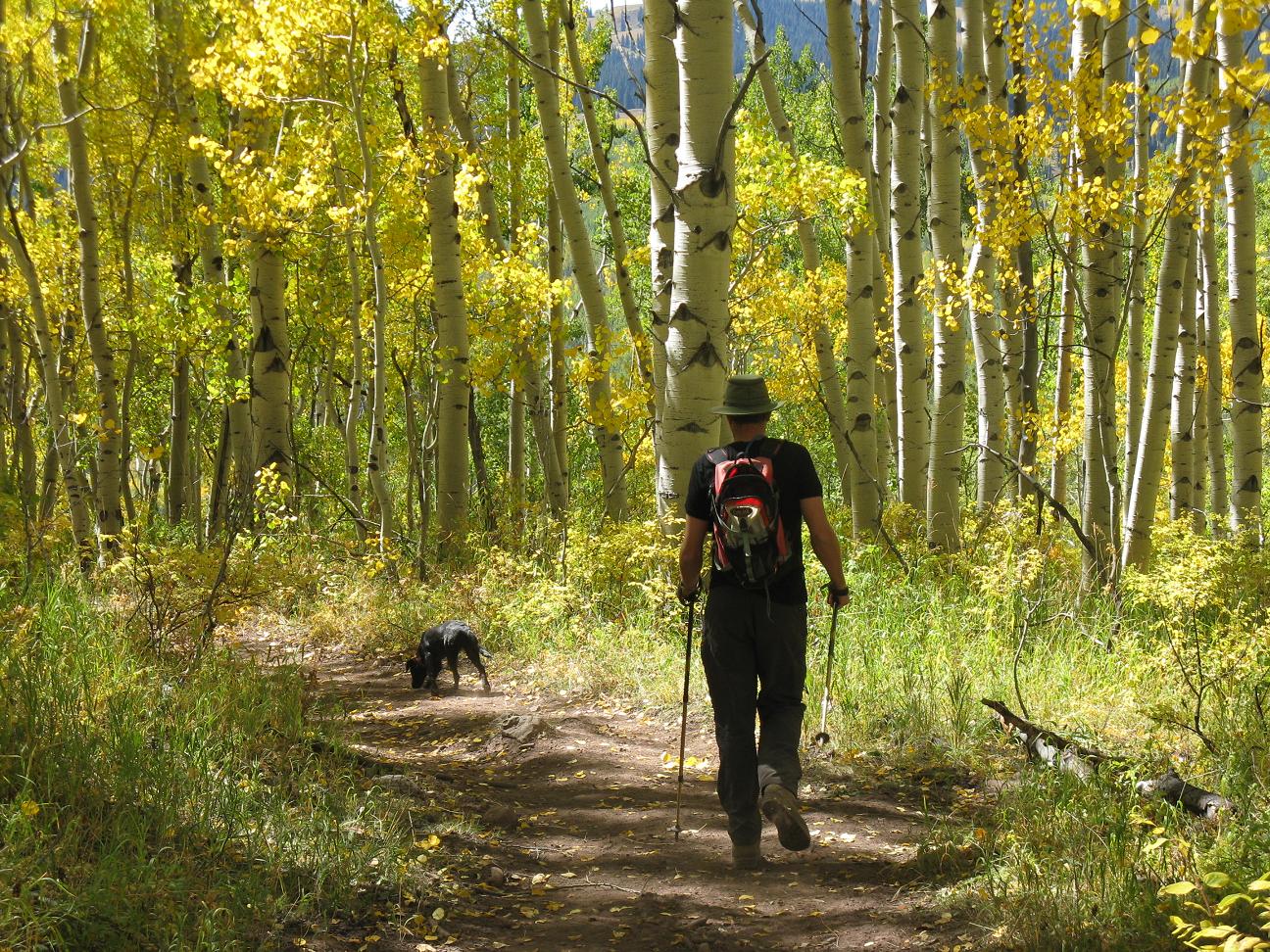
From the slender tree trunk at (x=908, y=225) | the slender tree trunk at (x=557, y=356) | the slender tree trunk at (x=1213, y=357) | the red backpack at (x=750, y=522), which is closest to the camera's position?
the red backpack at (x=750, y=522)

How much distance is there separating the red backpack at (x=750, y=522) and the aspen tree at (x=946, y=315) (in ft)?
17.3

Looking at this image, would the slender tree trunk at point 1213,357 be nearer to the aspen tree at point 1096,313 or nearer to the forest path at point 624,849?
the aspen tree at point 1096,313

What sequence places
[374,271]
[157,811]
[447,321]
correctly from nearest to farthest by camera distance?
[157,811], [374,271], [447,321]

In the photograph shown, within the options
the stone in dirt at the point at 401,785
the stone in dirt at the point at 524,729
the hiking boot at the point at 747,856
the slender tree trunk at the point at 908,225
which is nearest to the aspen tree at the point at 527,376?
the slender tree trunk at the point at 908,225

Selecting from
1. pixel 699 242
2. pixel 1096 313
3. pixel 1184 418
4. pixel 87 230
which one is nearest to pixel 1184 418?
pixel 1184 418

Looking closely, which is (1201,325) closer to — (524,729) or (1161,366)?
(1161,366)

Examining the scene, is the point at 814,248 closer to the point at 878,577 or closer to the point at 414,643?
the point at 878,577

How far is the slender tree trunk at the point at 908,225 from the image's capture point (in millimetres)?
8992

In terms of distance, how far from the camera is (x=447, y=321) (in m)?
10.4

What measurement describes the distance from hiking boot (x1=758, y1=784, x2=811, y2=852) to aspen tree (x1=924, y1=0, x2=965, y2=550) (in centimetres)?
562

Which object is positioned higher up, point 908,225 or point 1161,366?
point 908,225

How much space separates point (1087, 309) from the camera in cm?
756

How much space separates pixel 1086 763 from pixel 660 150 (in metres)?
5.51

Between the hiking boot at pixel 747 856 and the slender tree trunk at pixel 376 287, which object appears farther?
the slender tree trunk at pixel 376 287
